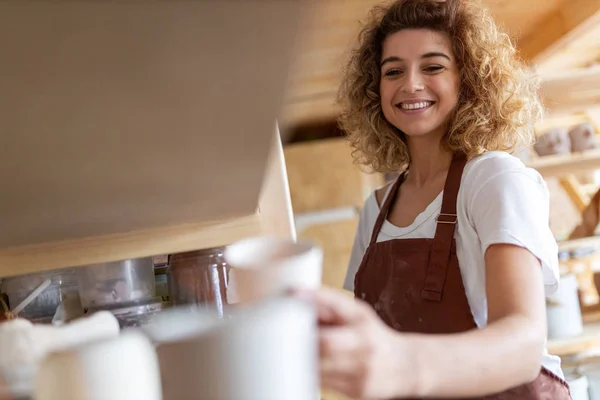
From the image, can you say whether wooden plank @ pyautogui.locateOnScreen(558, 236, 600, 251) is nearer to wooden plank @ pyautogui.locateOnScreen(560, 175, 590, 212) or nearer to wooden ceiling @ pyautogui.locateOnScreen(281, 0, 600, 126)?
wooden plank @ pyautogui.locateOnScreen(560, 175, 590, 212)

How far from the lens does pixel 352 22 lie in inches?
78.2

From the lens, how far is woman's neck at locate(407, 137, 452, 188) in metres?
1.15

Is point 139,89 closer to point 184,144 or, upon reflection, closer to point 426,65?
point 184,144

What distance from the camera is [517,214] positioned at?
80 cm

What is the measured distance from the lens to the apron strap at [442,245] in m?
0.99

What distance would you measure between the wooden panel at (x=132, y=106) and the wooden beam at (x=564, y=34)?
1.82 m

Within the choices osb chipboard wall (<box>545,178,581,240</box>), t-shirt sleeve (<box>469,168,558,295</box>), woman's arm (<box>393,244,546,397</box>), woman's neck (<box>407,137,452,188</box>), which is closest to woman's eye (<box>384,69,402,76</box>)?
woman's neck (<box>407,137,452,188</box>)

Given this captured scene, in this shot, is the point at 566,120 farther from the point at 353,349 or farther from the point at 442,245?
the point at 353,349

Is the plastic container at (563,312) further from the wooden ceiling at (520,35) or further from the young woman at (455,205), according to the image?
the young woman at (455,205)

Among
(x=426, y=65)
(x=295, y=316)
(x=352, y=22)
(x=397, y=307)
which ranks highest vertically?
(x=352, y=22)

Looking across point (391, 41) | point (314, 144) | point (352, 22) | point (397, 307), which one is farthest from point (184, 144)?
point (314, 144)

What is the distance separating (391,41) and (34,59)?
95cm

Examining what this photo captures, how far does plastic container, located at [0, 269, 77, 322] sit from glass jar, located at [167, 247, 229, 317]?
0.51 feet

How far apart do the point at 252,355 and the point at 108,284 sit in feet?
1.53
